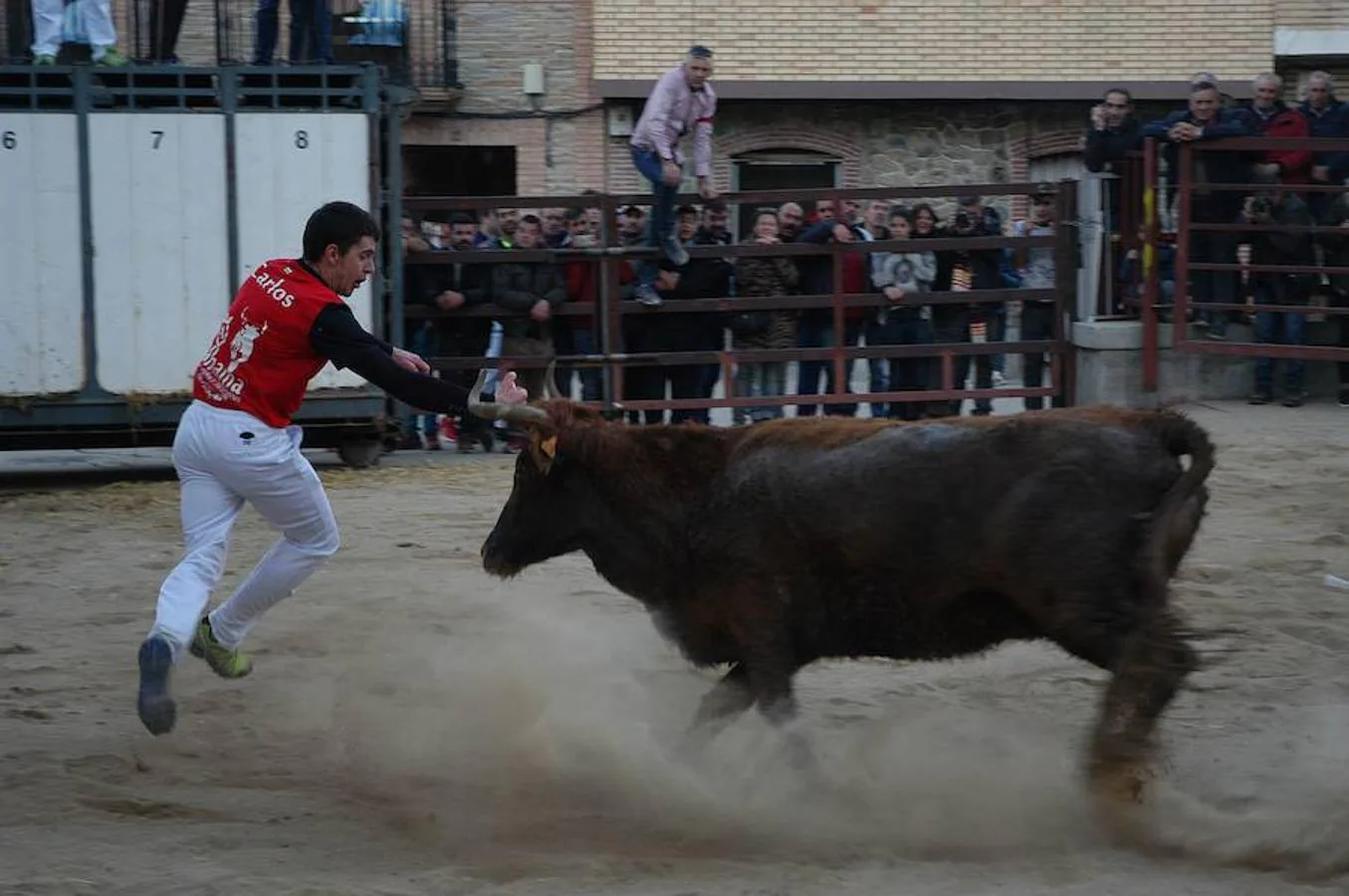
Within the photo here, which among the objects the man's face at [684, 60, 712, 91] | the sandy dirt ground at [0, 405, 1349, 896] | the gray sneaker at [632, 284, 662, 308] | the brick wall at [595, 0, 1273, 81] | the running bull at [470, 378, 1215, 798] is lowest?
the sandy dirt ground at [0, 405, 1349, 896]

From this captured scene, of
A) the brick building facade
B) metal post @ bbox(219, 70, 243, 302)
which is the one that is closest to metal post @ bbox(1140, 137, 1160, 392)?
metal post @ bbox(219, 70, 243, 302)

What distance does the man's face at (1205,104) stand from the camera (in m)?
13.7

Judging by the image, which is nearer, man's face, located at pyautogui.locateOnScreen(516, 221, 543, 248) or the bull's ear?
the bull's ear

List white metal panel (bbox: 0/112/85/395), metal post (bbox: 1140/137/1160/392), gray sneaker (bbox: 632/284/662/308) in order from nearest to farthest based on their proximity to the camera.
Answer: white metal panel (bbox: 0/112/85/395), gray sneaker (bbox: 632/284/662/308), metal post (bbox: 1140/137/1160/392)

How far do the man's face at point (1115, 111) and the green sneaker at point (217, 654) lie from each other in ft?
31.9

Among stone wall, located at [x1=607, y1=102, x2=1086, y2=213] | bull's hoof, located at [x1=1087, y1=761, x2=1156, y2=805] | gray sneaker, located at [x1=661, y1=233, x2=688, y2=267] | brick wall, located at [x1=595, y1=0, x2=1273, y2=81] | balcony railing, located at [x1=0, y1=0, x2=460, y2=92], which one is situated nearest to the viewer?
bull's hoof, located at [x1=1087, y1=761, x2=1156, y2=805]

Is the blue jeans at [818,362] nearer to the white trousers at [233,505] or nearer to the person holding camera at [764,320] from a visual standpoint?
the person holding camera at [764,320]

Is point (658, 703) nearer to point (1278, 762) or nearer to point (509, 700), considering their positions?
point (509, 700)

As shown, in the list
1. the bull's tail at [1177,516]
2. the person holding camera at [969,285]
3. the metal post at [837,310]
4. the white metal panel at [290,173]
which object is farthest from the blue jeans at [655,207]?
the bull's tail at [1177,516]

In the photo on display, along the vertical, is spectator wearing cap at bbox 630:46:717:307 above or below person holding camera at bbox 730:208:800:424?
above

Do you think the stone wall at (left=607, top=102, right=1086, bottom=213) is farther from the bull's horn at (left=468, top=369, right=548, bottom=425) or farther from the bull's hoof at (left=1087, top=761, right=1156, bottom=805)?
the bull's hoof at (left=1087, top=761, right=1156, bottom=805)

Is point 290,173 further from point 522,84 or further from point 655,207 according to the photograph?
point 522,84

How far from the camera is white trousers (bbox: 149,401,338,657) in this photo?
5.90 meters

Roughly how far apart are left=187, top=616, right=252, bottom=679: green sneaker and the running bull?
1006 millimetres
